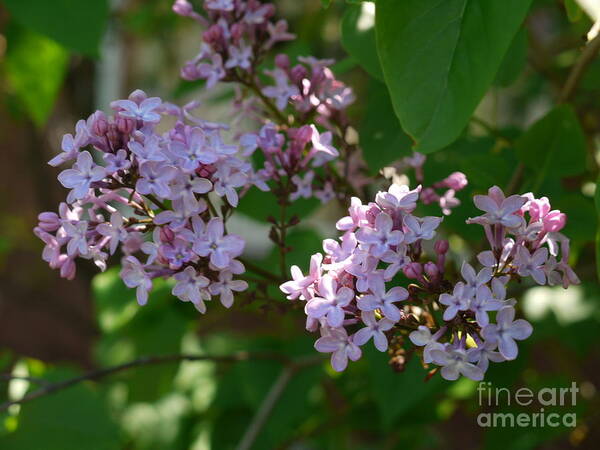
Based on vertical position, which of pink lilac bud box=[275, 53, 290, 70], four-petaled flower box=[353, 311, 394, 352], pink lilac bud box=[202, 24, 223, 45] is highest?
pink lilac bud box=[202, 24, 223, 45]

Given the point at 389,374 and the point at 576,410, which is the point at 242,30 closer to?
the point at 389,374

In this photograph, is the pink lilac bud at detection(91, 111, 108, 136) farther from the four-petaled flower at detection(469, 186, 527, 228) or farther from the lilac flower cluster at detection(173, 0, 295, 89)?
the four-petaled flower at detection(469, 186, 527, 228)

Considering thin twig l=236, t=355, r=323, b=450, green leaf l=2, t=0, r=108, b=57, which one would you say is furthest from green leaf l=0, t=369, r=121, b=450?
green leaf l=2, t=0, r=108, b=57

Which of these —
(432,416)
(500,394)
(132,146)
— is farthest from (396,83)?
(432,416)

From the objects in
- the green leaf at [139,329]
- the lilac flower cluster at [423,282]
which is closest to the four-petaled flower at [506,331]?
the lilac flower cluster at [423,282]

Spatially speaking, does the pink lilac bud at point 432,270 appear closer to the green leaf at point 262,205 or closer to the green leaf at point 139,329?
the green leaf at point 262,205

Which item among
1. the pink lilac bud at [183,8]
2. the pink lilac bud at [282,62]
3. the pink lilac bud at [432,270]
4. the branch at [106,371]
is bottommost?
the branch at [106,371]
